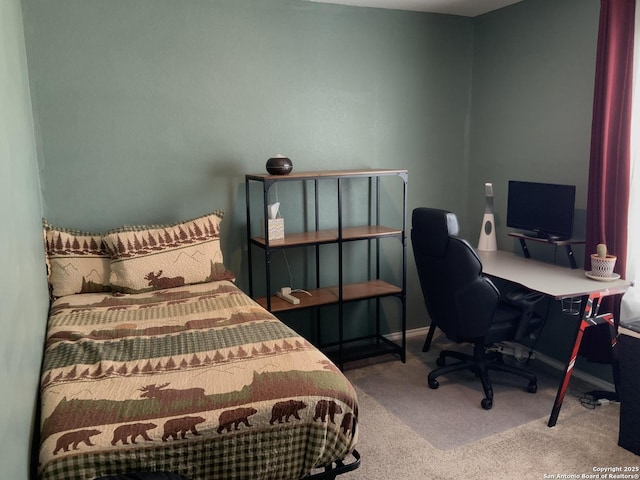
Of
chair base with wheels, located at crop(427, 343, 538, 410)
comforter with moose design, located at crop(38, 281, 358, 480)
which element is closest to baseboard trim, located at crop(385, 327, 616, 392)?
Result: chair base with wheels, located at crop(427, 343, 538, 410)

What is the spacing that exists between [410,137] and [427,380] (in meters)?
1.83

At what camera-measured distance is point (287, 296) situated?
136 inches

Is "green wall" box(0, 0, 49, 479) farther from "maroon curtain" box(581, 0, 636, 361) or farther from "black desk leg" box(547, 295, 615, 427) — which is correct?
"maroon curtain" box(581, 0, 636, 361)

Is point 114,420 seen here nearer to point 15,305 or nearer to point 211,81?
point 15,305

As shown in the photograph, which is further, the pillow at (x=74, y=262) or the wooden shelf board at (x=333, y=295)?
the wooden shelf board at (x=333, y=295)

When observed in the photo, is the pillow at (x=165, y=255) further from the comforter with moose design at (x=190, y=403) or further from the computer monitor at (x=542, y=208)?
the computer monitor at (x=542, y=208)

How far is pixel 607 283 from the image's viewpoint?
2.86m

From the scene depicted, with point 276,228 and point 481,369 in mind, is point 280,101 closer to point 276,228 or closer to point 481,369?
point 276,228

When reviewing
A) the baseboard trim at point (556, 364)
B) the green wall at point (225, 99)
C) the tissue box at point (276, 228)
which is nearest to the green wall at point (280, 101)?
the green wall at point (225, 99)

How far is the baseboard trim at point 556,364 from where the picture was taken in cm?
319

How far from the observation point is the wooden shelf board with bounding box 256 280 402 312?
3363 mm

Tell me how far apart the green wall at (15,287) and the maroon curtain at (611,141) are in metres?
2.95

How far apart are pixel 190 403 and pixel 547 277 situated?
2.22m

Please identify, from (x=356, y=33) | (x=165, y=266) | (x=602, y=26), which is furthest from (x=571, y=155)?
(x=165, y=266)
